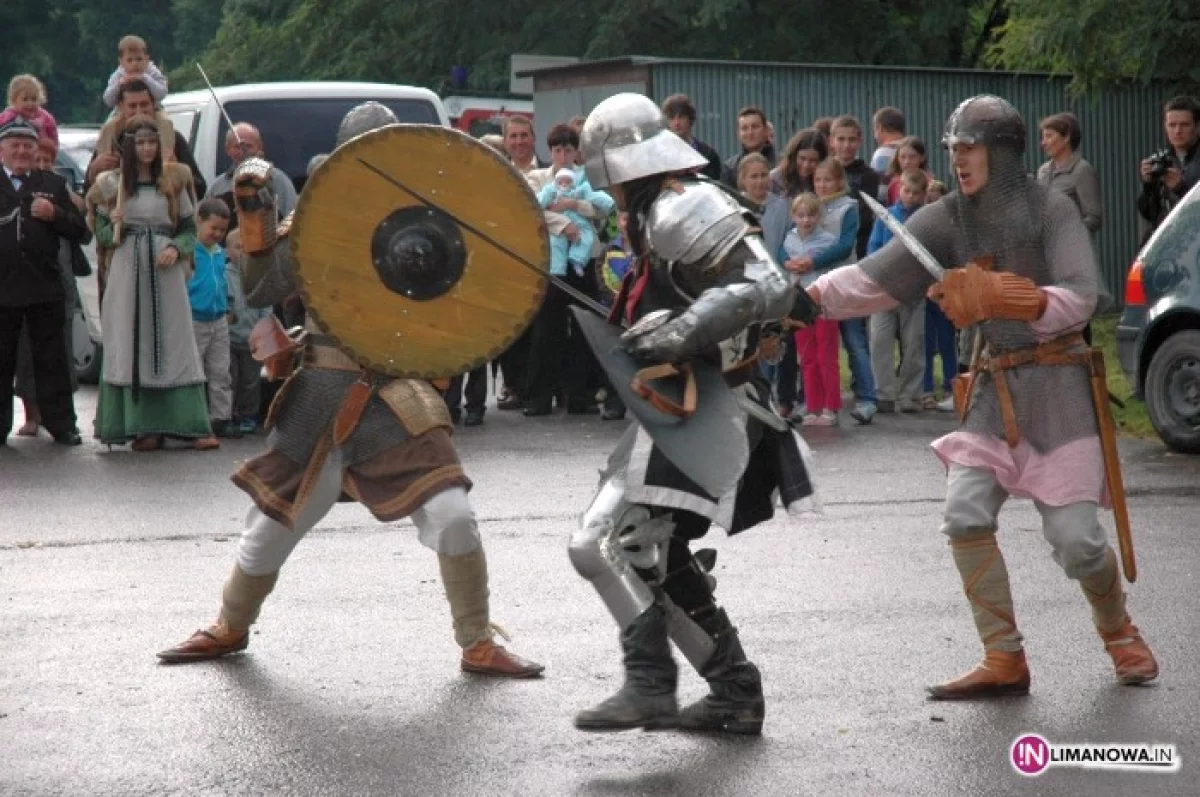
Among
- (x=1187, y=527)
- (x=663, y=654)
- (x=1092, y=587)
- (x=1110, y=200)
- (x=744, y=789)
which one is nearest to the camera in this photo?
(x=744, y=789)

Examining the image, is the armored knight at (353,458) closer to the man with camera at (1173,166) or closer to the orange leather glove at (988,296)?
the orange leather glove at (988,296)

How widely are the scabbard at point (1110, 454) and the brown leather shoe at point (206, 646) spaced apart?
2.63 m

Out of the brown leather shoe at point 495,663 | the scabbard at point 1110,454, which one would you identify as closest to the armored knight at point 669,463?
the brown leather shoe at point 495,663

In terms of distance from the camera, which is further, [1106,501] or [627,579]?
[1106,501]

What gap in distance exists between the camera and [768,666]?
21.2 feet

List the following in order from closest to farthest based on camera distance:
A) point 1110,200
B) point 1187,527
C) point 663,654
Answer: point 663,654 < point 1187,527 < point 1110,200

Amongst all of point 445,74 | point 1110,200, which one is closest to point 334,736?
point 1110,200

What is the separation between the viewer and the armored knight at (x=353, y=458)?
6.43m

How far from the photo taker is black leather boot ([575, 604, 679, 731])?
5.61m

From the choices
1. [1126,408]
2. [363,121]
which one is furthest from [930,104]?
[363,121]

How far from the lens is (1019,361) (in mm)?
6242

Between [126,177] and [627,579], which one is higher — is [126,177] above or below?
above

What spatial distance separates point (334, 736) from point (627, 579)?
0.87 m

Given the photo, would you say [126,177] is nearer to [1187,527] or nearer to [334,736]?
[1187,527]
